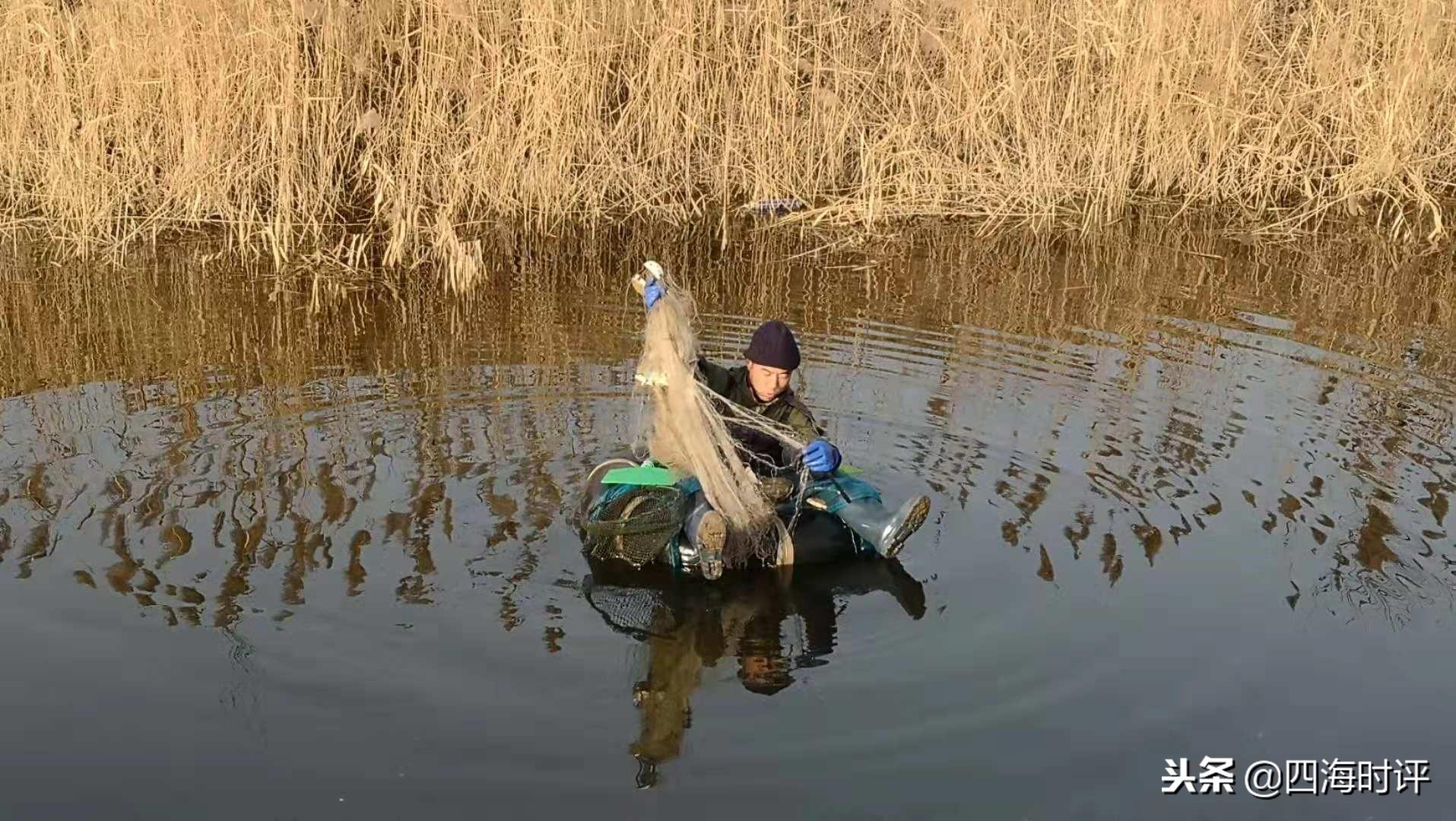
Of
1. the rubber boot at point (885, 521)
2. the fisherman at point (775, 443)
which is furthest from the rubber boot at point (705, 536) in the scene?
the rubber boot at point (885, 521)

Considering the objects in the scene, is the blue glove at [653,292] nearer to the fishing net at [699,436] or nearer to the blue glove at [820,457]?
the fishing net at [699,436]

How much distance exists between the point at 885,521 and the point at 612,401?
2218 mm

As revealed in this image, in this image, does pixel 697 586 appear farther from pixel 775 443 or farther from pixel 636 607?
pixel 775 443

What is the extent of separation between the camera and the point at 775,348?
18.5 feet

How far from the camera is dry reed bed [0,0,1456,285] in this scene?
32.5 feet

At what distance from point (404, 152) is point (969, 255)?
4.06 meters

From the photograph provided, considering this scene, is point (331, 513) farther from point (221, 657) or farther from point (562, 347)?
point (562, 347)

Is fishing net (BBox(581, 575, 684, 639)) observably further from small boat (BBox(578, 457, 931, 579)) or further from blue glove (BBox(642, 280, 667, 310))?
blue glove (BBox(642, 280, 667, 310))

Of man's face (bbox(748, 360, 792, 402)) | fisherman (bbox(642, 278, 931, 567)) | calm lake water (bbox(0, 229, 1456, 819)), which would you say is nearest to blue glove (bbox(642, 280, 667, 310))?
fisherman (bbox(642, 278, 931, 567))

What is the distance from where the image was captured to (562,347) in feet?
26.9

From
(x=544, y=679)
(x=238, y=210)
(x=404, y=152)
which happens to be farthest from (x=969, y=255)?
(x=544, y=679)

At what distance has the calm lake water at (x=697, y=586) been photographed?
417 centimetres

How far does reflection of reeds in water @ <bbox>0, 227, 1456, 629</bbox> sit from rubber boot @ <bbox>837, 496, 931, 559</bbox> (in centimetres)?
55

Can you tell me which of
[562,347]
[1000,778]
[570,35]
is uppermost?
[570,35]
